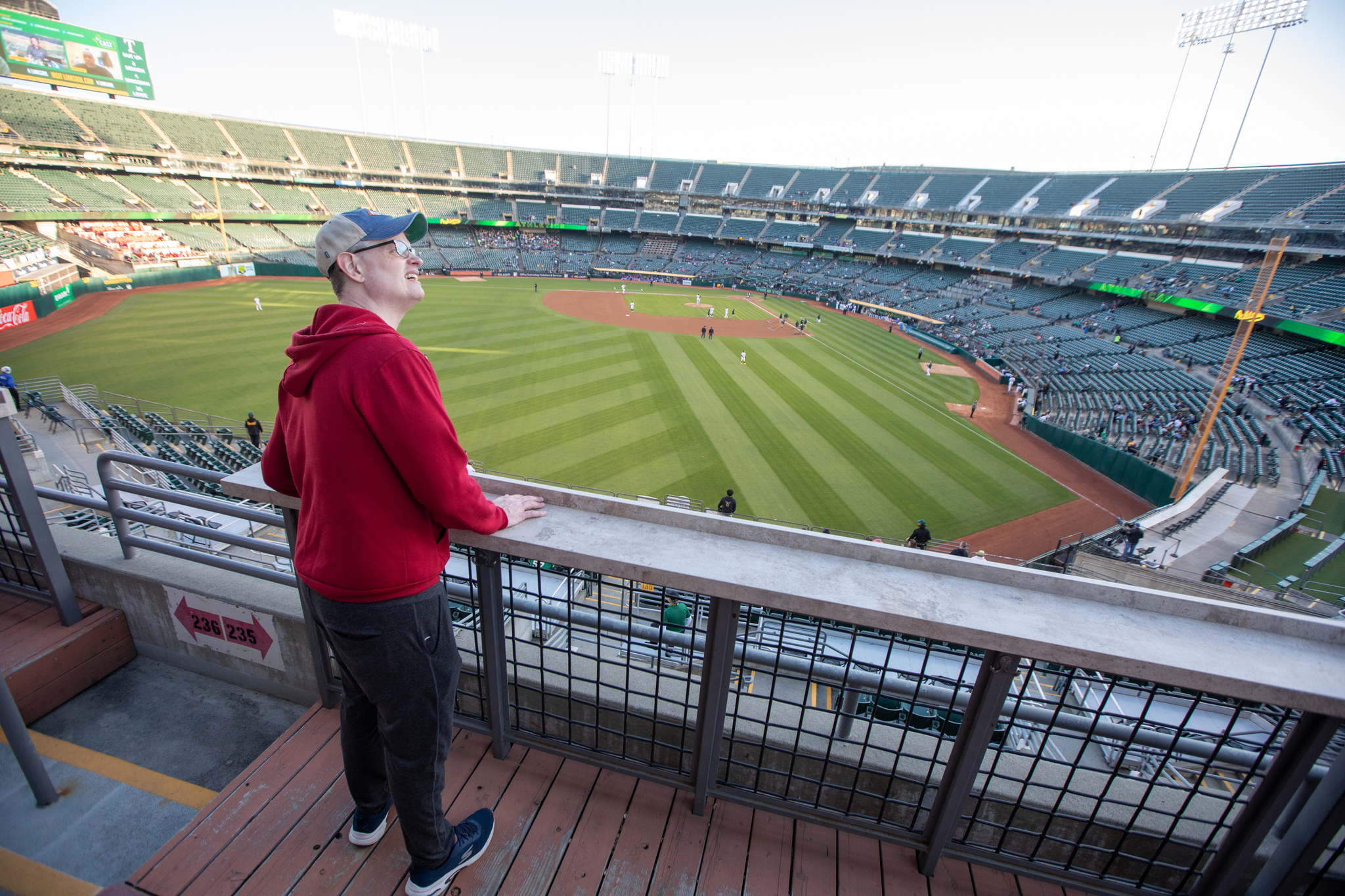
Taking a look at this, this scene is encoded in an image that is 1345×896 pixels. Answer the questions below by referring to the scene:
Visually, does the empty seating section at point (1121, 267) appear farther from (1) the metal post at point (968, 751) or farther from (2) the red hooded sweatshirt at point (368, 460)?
(2) the red hooded sweatshirt at point (368, 460)

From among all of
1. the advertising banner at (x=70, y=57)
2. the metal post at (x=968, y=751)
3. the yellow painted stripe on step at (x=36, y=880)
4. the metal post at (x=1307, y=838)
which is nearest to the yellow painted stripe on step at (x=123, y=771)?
the yellow painted stripe on step at (x=36, y=880)

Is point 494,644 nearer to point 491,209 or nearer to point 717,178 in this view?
point 491,209

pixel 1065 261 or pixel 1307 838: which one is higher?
pixel 1065 261

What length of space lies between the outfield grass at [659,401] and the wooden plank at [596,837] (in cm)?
1195

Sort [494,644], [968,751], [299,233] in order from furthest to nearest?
[299,233], [494,644], [968,751]

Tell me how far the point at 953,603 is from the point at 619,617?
155 cm

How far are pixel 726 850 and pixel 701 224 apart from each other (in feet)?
230

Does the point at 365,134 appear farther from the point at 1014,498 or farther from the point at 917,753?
the point at 917,753

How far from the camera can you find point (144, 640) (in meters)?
3.96

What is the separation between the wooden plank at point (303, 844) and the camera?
92.8 inches

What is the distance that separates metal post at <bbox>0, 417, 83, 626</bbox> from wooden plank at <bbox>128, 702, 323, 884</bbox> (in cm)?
200

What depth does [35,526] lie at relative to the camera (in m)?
3.57

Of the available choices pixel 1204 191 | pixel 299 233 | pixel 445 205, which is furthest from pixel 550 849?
pixel 445 205

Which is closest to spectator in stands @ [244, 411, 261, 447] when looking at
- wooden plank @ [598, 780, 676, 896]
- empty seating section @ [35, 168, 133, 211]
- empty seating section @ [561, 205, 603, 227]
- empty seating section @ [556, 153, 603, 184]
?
wooden plank @ [598, 780, 676, 896]
